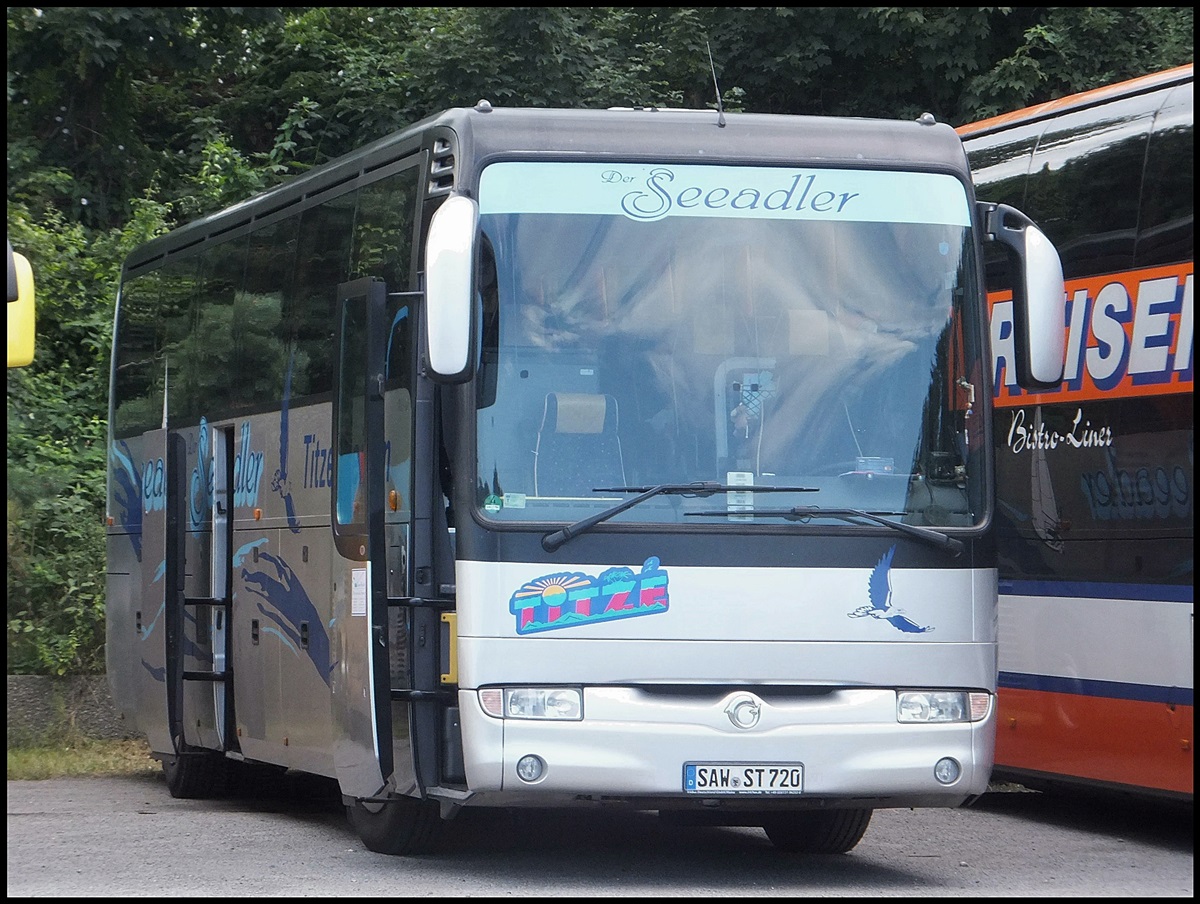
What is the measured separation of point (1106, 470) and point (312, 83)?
1382cm

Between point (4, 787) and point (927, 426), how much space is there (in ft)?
22.3

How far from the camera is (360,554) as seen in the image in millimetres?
9641

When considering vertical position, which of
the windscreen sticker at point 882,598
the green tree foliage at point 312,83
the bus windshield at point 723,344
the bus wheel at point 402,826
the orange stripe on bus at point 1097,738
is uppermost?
the green tree foliage at point 312,83

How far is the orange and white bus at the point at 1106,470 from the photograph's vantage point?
34.5ft

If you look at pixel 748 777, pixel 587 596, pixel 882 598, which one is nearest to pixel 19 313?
pixel 587 596

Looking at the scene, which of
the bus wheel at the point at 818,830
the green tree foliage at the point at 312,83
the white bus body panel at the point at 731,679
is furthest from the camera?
the green tree foliage at the point at 312,83

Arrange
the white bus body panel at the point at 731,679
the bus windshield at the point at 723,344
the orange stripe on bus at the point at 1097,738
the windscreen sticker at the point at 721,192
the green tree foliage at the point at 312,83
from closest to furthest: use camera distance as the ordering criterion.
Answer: the white bus body panel at the point at 731,679 → the bus windshield at the point at 723,344 → the windscreen sticker at the point at 721,192 → the orange stripe on bus at the point at 1097,738 → the green tree foliage at the point at 312,83

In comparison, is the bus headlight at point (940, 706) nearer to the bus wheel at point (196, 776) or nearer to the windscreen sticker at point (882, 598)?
the windscreen sticker at point (882, 598)

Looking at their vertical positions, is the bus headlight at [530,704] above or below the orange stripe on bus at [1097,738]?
above

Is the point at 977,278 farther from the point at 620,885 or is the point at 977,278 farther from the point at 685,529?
the point at 620,885


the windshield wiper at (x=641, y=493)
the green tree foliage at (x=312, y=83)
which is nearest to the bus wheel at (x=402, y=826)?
the windshield wiper at (x=641, y=493)

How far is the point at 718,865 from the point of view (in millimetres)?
9969

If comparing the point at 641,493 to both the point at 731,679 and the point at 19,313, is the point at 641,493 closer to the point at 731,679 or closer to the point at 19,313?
the point at 731,679

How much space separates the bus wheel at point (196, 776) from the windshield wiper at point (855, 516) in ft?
18.9
